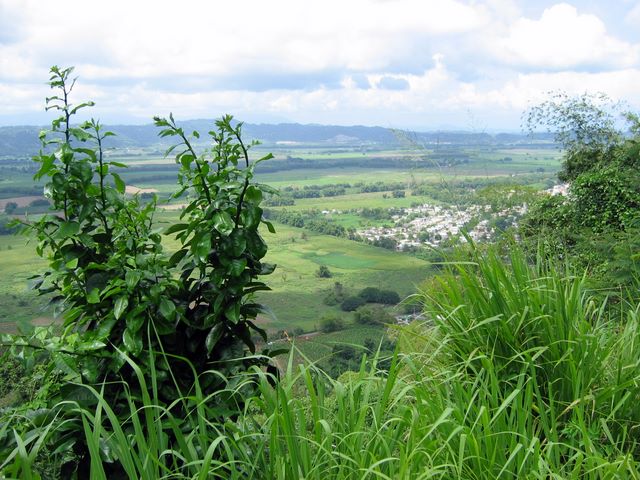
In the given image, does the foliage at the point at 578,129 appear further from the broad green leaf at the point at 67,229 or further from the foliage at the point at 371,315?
the broad green leaf at the point at 67,229

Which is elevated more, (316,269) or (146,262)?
(146,262)

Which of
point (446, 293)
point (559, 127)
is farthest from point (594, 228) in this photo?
point (446, 293)

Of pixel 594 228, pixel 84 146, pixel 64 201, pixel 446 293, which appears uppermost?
pixel 84 146

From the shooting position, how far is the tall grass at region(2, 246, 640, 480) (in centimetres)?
134

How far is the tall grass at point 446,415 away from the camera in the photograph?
52.6 inches

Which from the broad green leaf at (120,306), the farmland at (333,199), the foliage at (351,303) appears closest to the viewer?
the broad green leaf at (120,306)

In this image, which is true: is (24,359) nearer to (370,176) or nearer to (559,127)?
(559,127)

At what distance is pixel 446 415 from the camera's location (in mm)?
1361

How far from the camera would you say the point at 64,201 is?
1.67 metres

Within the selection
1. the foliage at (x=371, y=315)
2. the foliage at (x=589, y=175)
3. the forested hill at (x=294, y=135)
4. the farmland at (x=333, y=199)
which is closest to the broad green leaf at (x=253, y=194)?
the farmland at (x=333, y=199)

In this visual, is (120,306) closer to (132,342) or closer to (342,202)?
(132,342)

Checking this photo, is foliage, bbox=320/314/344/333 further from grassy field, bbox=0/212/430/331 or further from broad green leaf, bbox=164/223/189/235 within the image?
broad green leaf, bbox=164/223/189/235

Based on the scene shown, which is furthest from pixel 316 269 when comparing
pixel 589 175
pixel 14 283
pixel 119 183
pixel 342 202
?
pixel 119 183

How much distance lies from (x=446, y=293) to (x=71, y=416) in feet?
4.36
